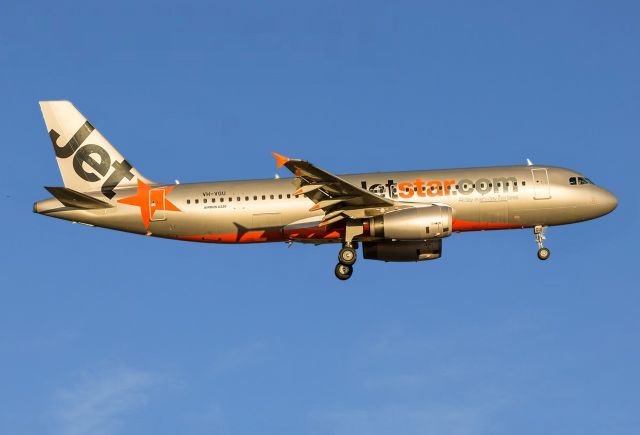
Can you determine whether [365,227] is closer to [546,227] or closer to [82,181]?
[546,227]

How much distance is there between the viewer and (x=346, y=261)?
2350 inches

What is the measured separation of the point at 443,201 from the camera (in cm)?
5922

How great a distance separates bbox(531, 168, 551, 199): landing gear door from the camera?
59625 mm

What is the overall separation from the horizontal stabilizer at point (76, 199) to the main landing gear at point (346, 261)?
12.1 m

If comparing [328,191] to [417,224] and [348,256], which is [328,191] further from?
[417,224]

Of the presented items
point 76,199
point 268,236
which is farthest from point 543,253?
point 76,199

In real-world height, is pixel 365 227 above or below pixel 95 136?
below

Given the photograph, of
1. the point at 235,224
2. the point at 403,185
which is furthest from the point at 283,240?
the point at 403,185

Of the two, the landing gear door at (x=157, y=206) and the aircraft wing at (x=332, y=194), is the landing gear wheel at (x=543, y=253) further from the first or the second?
the landing gear door at (x=157, y=206)

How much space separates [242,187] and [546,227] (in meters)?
15.7

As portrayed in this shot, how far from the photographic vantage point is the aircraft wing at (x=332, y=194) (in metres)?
55.7

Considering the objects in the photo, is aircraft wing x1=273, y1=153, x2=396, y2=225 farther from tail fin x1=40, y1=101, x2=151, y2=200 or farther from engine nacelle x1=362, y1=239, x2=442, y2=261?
tail fin x1=40, y1=101, x2=151, y2=200

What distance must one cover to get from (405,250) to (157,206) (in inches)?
507

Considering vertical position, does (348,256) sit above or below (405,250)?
below
